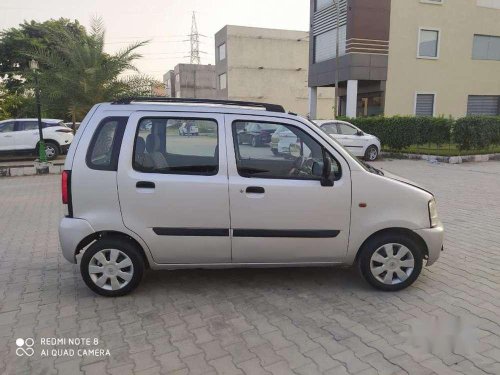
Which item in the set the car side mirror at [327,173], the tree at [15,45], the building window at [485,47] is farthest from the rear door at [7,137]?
the building window at [485,47]

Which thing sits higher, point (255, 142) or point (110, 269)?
point (255, 142)

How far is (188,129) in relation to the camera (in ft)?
12.1

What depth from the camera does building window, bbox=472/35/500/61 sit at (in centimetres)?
2614

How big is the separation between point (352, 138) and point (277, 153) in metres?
11.5

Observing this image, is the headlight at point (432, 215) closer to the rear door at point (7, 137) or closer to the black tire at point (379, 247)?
the black tire at point (379, 247)

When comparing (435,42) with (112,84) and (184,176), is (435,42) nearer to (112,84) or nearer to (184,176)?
(112,84)

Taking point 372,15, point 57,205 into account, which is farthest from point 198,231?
point 372,15

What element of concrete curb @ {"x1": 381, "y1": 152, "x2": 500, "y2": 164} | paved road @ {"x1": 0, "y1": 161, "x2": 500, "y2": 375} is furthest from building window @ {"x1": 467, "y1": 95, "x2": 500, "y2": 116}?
paved road @ {"x1": 0, "y1": 161, "x2": 500, "y2": 375}

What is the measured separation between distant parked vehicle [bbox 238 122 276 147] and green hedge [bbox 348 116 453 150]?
552 inches

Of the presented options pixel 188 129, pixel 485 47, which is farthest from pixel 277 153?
pixel 485 47

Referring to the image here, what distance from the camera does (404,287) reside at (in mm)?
3875

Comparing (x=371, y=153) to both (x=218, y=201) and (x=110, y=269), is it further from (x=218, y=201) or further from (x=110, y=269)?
(x=110, y=269)

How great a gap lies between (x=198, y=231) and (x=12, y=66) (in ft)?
108

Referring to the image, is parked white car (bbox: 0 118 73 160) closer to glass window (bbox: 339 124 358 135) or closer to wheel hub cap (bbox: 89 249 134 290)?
glass window (bbox: 339 124 358 135)
